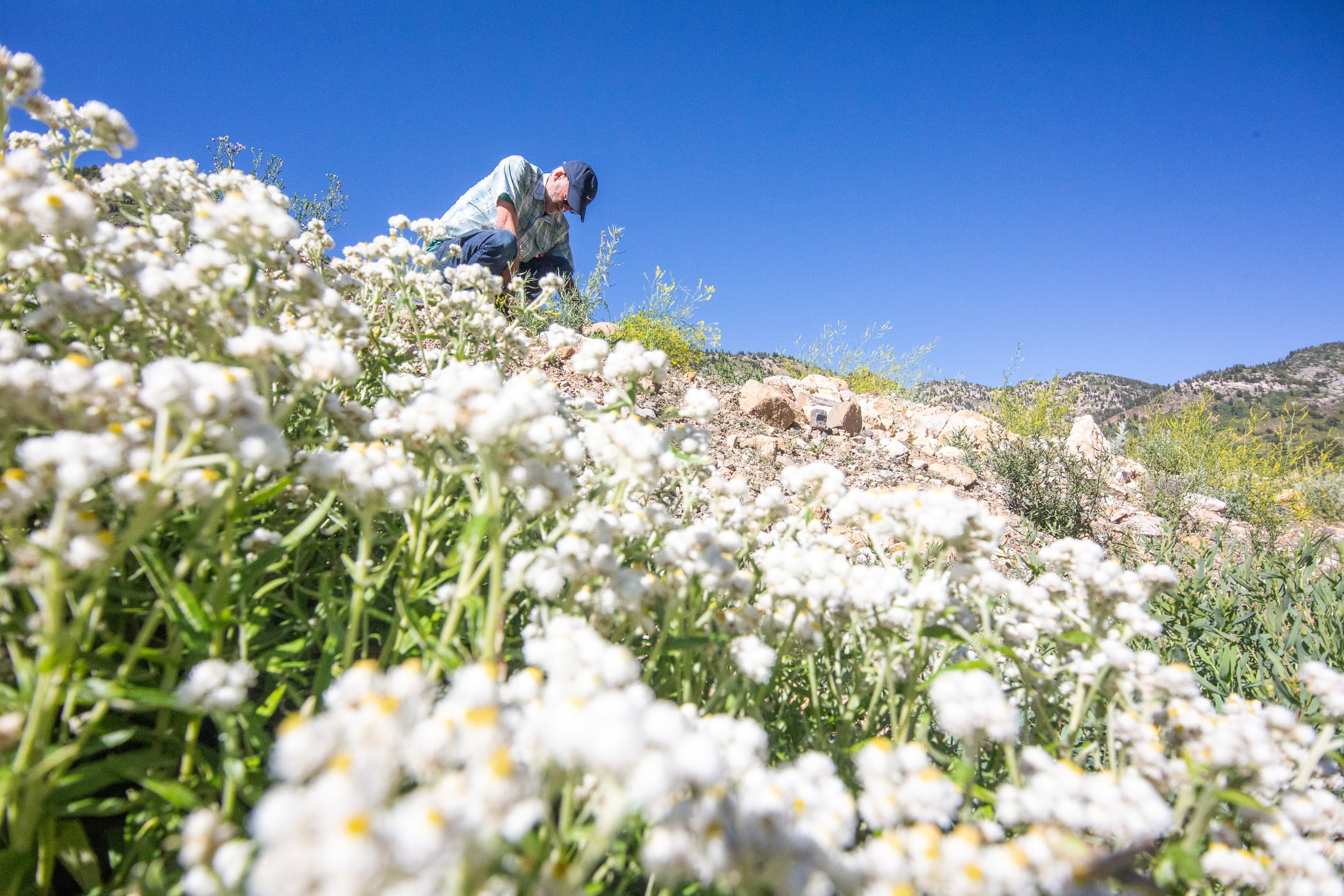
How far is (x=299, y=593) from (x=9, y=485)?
870 mm

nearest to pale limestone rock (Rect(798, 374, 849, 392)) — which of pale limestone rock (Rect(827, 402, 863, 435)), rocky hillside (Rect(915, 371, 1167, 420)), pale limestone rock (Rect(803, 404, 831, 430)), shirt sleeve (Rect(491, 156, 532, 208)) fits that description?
pale limestone rock (Rect(827, 402, 863, 435))

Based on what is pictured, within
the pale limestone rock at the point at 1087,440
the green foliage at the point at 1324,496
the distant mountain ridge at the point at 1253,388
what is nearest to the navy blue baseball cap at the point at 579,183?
the pale limestone rock at the point at 1087,440

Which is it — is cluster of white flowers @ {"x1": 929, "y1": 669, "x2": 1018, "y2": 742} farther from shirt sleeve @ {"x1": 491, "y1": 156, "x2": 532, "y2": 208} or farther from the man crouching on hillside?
shirt sleeve @ {"x1": 491, "y1": 156, "x2": 532, "y2": 208}

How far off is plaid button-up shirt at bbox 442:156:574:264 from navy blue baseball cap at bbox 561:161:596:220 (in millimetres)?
375

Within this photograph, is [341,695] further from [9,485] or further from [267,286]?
[267,286]

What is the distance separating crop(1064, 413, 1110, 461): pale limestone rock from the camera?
10.4 metres

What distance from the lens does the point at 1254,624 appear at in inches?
136

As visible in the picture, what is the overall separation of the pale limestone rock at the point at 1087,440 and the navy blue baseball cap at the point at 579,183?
8558 millimetres

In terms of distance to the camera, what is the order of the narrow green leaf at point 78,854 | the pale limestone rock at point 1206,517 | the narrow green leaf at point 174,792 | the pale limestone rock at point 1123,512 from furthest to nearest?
1. the pale limestone rock at point 1206,517
2. the pale limestone rock at point 1123,512
3. the narrow green leaf at point 78,854
4. the narrow green leaf at point 174,792

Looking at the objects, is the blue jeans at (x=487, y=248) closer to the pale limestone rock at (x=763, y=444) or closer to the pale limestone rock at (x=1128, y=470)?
the pale limestone rock at (x=763, y=444)

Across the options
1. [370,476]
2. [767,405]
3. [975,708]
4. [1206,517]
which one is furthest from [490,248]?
[1206,517]

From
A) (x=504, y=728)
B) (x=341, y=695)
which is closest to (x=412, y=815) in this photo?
(x=504, y=728)

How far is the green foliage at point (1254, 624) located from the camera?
276 cm

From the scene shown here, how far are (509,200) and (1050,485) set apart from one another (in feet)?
25.0
